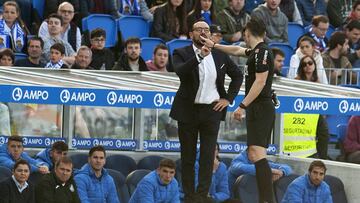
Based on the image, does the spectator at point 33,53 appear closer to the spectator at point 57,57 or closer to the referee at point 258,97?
the spectator at point 57,57

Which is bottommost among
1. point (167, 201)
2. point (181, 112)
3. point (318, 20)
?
point (167, 201)

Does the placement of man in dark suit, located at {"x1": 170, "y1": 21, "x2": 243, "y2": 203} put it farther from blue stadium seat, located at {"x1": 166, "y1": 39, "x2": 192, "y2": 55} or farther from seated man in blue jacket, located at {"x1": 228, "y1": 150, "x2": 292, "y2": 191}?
blue stadium seat, located at {"x1": 166, "y1": 39, "x2": 192, "y2": 55}

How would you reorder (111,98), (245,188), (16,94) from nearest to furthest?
1. (16,94)
2. (111,98)
3. (245,188)

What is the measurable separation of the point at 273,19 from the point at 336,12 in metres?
2.99

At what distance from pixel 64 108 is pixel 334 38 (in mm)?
5788

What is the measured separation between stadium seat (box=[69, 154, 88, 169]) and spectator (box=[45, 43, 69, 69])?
2.21 m

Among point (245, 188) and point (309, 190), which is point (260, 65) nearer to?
point (309, 190)

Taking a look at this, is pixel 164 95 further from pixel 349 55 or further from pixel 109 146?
pixel 349 55

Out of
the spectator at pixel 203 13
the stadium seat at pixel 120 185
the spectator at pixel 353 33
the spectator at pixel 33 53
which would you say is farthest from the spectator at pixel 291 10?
the stadium seat at pixel 120 185

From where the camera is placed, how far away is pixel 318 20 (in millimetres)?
23188

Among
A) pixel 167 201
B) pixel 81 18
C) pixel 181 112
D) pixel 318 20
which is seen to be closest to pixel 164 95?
pixel 167 201

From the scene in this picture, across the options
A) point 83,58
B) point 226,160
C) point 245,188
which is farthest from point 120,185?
point 83,58

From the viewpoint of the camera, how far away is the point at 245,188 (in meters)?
17.7

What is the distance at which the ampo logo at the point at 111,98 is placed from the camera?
54.0 ft
